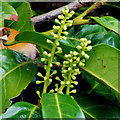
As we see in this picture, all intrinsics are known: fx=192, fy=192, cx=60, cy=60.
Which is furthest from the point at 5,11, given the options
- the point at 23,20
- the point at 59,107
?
the point at 59,107

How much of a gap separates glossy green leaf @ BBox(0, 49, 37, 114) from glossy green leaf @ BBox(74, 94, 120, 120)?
27 centimetres

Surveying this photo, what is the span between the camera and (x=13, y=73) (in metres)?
0.77

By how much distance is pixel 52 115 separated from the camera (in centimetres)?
57

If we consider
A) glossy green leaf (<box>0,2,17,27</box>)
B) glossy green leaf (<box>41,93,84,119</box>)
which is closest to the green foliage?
glossy green leaf (<box>41,93,84,119</box>)

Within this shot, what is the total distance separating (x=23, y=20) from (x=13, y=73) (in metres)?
0.44

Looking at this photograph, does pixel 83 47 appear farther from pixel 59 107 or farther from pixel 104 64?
pixel 59 107

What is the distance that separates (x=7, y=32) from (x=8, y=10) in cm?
11

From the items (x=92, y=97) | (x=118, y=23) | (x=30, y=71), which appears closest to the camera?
(x=30, y=71)

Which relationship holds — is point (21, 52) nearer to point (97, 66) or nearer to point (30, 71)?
point (30, 71)

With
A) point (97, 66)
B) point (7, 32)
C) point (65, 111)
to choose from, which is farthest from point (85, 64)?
point (7, 32)

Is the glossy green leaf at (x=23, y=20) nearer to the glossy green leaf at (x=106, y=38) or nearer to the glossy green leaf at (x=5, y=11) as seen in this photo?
the glossy green leaf at (x=5, y=11)

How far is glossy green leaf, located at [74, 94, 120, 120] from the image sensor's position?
0.83 m

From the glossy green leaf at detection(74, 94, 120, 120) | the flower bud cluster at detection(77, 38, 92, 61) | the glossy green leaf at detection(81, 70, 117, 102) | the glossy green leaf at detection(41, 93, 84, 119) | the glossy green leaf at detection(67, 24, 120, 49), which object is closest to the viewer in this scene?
the glossy green leaf at detection(41, 93, 84, 119)

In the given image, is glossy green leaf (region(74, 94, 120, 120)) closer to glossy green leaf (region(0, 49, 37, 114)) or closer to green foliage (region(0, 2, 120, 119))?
green foliage (region(0, 2, 120, 119))
